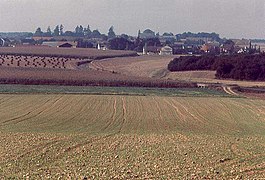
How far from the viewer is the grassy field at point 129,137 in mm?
14086

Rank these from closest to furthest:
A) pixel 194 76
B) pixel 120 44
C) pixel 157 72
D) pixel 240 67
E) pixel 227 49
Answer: pixel 240 67 < pixel 194 76 < pixel 157 72 < pixel 227 49 < pixel 120 44

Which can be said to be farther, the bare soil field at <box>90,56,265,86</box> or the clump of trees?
the clump of trees

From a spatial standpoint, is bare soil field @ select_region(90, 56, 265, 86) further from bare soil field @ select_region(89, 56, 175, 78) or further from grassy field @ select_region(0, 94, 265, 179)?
grassy field @ select_region(0, 94, 265, 179)

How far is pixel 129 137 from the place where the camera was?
856 inches

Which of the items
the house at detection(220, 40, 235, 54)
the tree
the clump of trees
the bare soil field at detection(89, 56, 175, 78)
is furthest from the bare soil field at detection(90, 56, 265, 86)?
the tree

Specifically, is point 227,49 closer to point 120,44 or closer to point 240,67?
point 120,44

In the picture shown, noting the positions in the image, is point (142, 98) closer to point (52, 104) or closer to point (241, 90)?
point (52, 104)

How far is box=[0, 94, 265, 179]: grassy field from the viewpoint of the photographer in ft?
46.2

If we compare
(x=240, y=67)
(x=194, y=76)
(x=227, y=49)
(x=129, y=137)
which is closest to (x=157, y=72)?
(x=194, y=76)

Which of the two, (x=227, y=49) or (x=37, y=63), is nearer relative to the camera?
(x=37, y=63)

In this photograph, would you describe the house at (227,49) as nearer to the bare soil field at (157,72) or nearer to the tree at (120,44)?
the tree at (120,44)

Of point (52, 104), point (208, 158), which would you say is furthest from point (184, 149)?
point (52, 104)

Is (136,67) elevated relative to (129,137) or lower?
lower

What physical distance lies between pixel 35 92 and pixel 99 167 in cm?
3018
